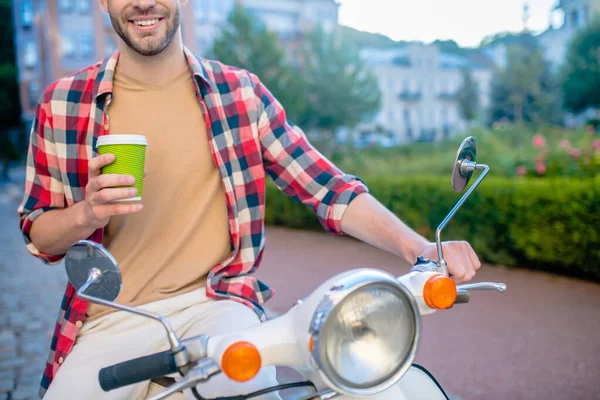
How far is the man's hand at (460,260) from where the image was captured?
146 centimetres

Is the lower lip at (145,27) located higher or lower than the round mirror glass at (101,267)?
higher

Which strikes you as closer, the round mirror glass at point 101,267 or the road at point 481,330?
the round mirror glass at point 101,267

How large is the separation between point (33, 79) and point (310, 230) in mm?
37119

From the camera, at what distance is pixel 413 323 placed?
1121 millimetres

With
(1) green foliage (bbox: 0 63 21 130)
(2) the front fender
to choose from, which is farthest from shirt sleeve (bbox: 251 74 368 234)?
(1) green foliage (bbox: 0 63 21 130)

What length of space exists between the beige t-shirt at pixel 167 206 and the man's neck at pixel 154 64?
0.03 m

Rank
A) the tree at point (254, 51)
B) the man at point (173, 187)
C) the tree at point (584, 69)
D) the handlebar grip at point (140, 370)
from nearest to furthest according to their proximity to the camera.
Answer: the handlebar grip at point (140, 370)
the man at point (173, 187)
the tree at point (254, 51)
the tree at point (584, 69)

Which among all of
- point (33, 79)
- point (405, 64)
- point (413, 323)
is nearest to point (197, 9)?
point (33, 79)

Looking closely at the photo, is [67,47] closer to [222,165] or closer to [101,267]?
[222,165]

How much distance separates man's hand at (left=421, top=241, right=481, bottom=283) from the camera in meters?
1.46

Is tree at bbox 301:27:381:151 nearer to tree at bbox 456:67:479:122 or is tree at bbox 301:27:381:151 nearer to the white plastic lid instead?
tree at bbox 456:67:479:122

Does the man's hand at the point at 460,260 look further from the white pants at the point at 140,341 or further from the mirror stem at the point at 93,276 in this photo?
the mirror stem at the point at 93,276

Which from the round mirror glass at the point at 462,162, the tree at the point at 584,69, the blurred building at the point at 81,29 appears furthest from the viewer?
the blurred building at the point at 81,29

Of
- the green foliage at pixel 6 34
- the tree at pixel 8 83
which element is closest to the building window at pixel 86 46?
the tree at pixel 8 83
